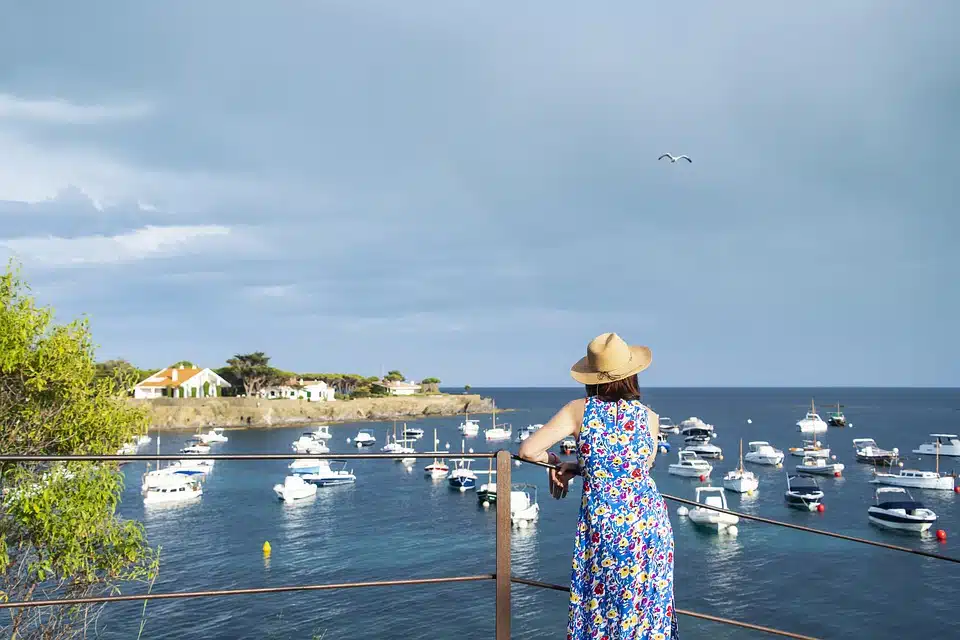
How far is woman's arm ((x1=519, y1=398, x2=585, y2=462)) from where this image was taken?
274 cm

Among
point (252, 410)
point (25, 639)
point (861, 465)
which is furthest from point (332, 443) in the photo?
point (25, 639)

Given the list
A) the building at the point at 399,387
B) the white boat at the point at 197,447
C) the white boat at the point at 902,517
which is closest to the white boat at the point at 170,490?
the white boat at the point at 197,447

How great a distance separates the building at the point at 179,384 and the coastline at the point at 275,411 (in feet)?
17.0

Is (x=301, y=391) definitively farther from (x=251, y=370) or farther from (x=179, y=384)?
(x=179, y=384)

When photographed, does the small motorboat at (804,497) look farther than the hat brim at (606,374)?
Yes

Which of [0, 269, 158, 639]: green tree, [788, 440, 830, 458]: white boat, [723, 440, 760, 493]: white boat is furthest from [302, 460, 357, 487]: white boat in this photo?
[0, 269, 158, 639]: green tree

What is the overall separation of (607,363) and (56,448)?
1015 centimetres

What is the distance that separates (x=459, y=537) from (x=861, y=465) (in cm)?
4365

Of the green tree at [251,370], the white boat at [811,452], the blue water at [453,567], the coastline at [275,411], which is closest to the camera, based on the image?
the blue water at [453,567]

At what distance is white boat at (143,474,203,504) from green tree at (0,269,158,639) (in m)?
36.6

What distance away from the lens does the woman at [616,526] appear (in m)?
2.74

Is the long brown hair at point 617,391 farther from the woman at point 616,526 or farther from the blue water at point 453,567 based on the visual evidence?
the blue water at point 453,567

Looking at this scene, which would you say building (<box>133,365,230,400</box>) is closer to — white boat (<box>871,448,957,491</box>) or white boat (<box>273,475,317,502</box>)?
white boat (<box>273,475,317,502</box>)

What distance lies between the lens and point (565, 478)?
2850 mm
